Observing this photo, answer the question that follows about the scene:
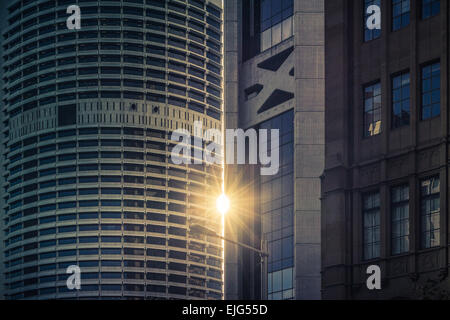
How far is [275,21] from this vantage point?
6362 cm

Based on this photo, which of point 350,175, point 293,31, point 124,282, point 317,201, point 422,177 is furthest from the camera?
point 124,282

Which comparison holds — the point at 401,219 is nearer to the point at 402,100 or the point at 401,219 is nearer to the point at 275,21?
the point at 402,100

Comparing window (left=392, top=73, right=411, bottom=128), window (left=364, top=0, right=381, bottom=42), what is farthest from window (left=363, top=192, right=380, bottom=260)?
window (left=364, top=0, right=381, bottom=42)

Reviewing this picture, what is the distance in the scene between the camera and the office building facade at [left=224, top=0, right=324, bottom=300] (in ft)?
186

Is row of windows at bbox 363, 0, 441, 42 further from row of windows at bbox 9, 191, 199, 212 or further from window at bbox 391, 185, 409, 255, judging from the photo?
row of windows at bbox 9, 191, 199, 212

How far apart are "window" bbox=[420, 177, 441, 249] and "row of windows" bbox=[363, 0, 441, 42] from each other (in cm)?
747

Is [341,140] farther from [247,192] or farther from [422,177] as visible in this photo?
[247,192]

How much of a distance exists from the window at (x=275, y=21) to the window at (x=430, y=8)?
20922 mm

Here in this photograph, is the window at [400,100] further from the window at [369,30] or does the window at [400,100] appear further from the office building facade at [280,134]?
the office building facade at [280,134]

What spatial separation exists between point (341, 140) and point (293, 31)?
18.5 metres

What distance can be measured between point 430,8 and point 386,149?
648cm

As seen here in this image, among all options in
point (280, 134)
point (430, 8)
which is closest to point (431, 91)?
point (430, 8)

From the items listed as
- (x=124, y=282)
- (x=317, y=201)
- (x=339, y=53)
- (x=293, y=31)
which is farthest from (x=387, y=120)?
(x=124, y=282)

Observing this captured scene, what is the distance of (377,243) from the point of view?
4134cm
